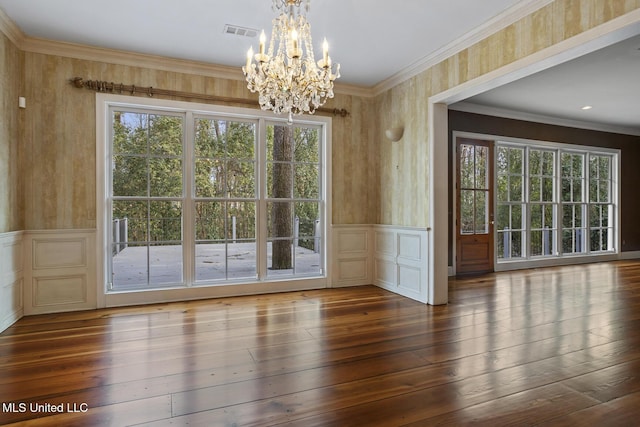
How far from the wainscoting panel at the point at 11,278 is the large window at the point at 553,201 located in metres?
6.68

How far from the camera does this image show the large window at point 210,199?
421 cm

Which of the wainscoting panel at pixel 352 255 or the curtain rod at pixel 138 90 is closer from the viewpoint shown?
the curtain rod at pixel 138 90

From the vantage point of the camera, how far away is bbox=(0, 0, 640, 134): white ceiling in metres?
3.10

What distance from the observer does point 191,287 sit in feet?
14.4

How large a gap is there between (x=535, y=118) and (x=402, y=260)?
4120 millimetres

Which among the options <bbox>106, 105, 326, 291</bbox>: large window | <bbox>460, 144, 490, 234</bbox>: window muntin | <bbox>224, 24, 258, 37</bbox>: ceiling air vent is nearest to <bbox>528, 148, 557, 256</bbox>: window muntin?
<bbox>460, 144, 490, 234</bbox>: window muntin

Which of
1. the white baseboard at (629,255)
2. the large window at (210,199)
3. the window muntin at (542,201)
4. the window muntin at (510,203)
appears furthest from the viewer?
the white baseboard at (629,255)

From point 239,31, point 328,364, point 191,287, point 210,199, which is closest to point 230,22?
point 239,31

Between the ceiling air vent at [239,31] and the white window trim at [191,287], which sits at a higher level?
the ceiling air vent at [239,31]

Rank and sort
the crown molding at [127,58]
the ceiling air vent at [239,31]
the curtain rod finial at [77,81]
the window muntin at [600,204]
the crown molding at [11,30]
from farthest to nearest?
1. the window muntin at [600,204]
2. the curtain rod finial at [77,81]
3. the crown molding at [127,58]
4. the ceiling air vent at [239,31]
5. the crown molding at [11,30]

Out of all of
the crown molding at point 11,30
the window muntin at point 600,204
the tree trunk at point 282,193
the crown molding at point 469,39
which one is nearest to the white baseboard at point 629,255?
the window muntin at point 600,204

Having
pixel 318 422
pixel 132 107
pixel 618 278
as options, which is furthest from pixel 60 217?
pixel 618 278

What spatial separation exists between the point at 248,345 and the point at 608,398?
7.68 feet

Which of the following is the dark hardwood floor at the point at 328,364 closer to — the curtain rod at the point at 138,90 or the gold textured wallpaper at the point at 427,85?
the gold textured wallpaper at the point at 427,85
